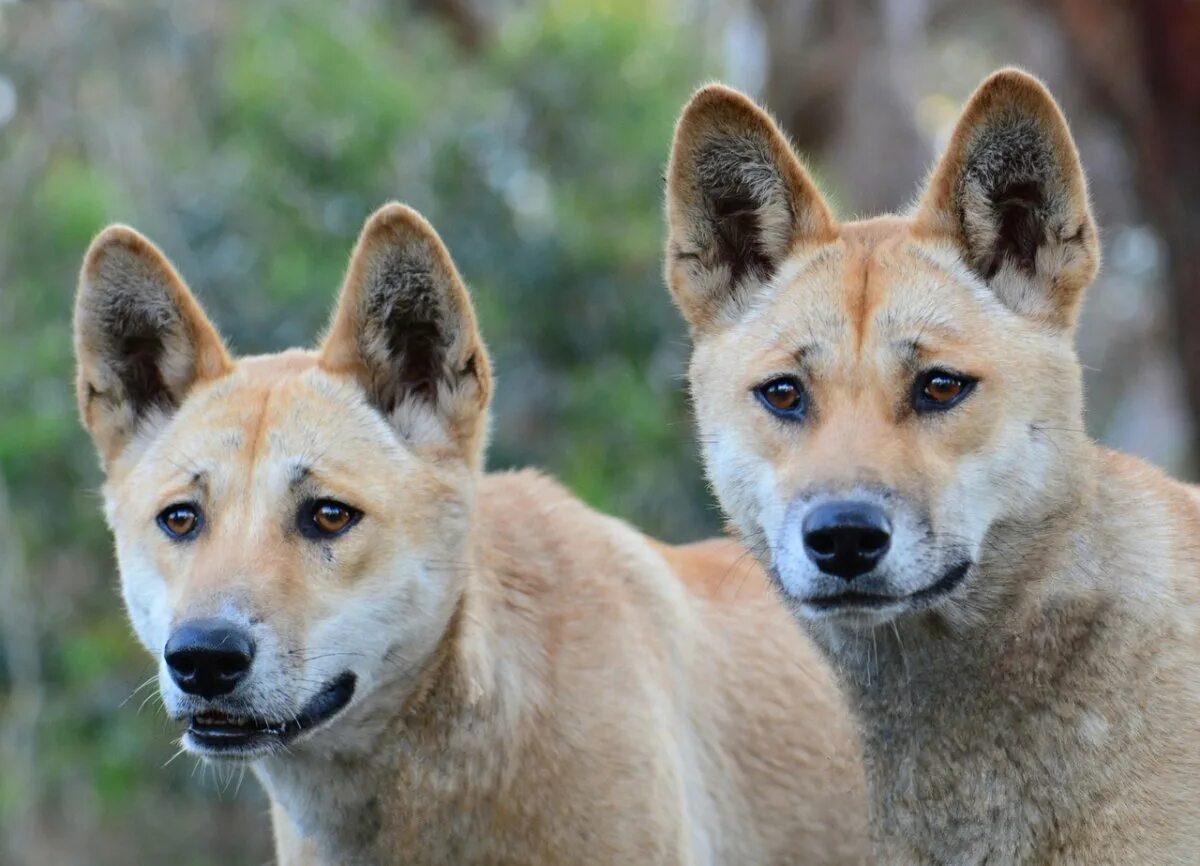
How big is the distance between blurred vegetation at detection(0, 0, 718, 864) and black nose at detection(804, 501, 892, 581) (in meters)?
5.60

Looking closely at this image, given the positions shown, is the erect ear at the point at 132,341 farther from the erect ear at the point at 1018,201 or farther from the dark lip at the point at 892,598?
the erect ear at the point at 1018,201

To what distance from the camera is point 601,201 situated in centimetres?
1071

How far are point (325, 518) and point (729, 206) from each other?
1.45 meters

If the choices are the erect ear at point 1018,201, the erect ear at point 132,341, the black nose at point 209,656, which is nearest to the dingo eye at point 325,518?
the black nose at point 209,656

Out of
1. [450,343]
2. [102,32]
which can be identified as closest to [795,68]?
[102,32]

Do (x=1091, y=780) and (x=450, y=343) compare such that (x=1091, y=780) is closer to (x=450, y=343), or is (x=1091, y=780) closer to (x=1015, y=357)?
(x=1015, y=357)

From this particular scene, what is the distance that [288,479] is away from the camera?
Answer: 4.54 m

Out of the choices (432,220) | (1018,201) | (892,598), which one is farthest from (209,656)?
(432,220)

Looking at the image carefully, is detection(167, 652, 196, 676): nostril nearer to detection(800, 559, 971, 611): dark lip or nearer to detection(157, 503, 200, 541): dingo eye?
detection(157, 503, 200, 541): dingo eye

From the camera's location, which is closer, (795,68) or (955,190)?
(955,190)

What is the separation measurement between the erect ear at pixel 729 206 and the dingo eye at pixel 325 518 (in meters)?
1.13

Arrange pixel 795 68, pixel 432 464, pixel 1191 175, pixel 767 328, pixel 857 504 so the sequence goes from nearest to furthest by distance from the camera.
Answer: pixel 857 504
pixel 767 328
pixel 432 464
pixel 1191 175
pixel 795 68

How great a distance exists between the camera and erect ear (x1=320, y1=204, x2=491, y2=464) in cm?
481

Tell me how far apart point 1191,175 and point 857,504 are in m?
6.70
